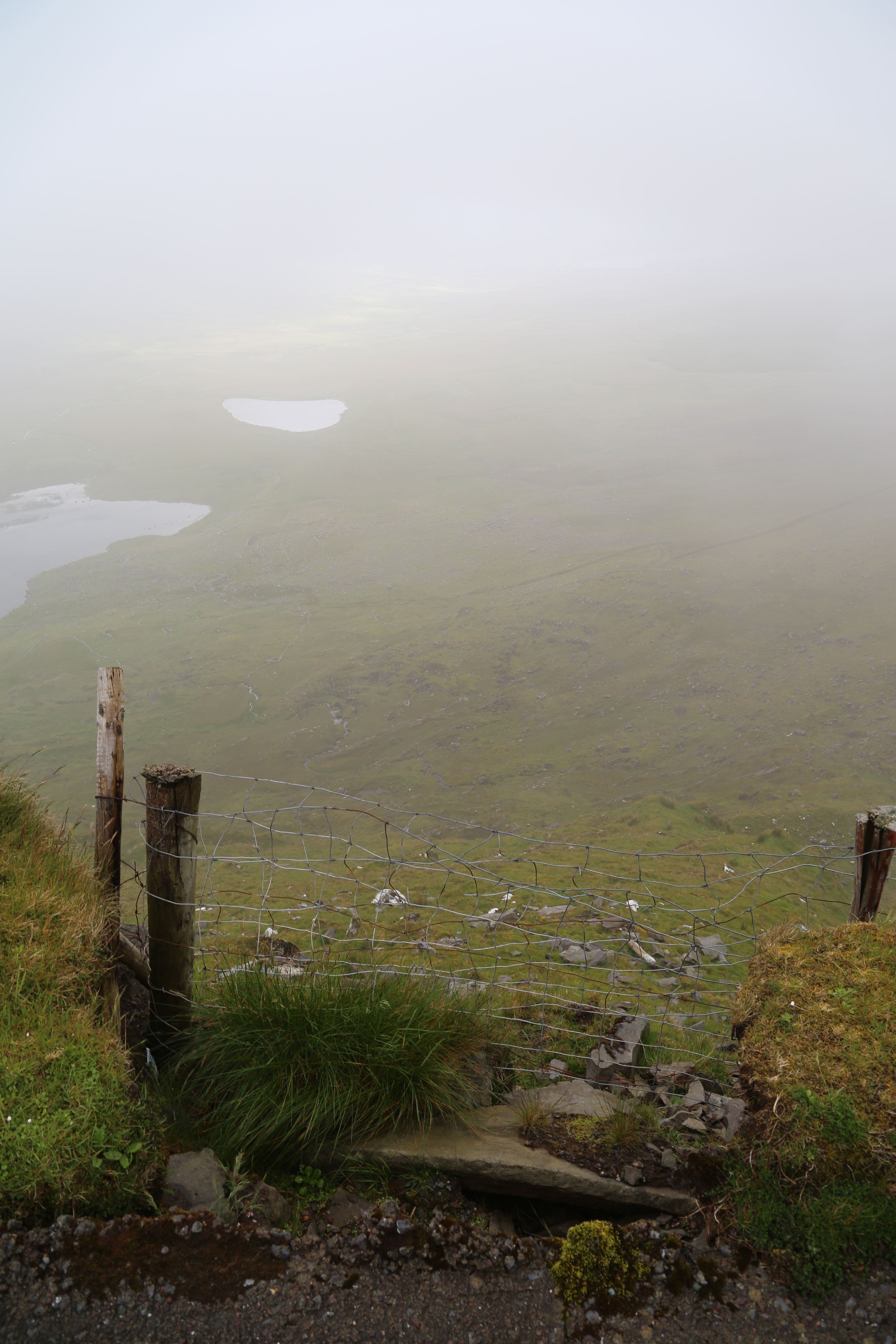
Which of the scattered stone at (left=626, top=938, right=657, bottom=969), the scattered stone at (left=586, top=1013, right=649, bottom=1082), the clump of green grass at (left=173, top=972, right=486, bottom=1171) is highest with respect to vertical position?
the clump of green grass at (left=173, top=972, right=486, bottom=1171)

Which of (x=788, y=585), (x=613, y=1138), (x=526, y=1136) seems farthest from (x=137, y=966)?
(x=788, y=585)

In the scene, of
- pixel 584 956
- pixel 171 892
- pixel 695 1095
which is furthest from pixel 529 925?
pixel 171 892

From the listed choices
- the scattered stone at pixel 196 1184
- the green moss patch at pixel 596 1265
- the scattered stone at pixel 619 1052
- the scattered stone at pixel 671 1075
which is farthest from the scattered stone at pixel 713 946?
the scattered stone at pixel 196 1184

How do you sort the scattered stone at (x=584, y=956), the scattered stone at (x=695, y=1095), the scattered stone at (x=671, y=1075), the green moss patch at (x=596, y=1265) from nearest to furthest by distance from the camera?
1. the green moss patch at (x=596, y=1265)
2. the scattered stone at (x=695, y=1095)
3. the scattered stone at (x=671, y=1075)
4. the scattered stone at (x=584, y=956)

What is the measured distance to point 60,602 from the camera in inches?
986

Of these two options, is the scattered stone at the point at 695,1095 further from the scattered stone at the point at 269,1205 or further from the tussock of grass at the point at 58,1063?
the tussock of grass at the point at 58,1063

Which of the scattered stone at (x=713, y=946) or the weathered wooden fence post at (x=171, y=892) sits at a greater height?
the weathered wooden fence post at (x=171, y=892)

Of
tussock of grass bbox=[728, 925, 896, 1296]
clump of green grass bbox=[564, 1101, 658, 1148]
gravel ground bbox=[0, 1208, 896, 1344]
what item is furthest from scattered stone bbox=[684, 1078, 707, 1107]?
gravel ground bbox=[0, 1208, 896, 1344]

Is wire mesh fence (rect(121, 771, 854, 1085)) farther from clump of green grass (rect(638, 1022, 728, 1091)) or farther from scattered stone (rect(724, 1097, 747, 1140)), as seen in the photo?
scattered stone (rect(724, 1097, 747, 1140))

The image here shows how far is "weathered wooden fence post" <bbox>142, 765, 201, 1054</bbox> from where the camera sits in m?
3.01

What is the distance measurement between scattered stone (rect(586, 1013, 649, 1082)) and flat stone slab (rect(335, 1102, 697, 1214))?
2.04 feet

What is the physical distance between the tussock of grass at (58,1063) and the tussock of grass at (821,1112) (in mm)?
1956

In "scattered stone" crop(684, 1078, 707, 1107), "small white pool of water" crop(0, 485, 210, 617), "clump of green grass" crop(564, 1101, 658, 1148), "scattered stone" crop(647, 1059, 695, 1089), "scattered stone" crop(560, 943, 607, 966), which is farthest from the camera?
"small white pool of water" crop(0, 485, 210, 617)

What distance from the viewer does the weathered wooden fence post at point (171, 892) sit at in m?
3.01
